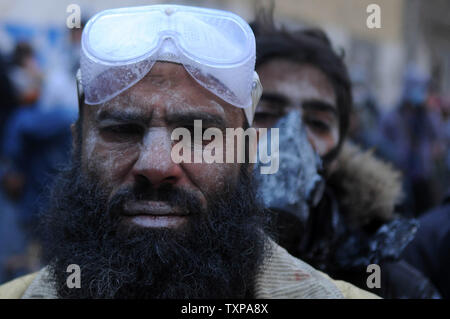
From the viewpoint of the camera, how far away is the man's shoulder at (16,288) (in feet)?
7.73

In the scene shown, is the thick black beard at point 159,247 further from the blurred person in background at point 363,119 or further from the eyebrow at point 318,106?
the blurred person in background at point 363,119

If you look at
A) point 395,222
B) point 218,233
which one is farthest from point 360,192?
point 218,233

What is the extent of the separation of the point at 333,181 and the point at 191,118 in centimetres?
140

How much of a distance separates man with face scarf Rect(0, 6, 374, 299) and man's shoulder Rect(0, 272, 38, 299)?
0.11 meters

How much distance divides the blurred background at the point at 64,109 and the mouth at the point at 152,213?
741mm

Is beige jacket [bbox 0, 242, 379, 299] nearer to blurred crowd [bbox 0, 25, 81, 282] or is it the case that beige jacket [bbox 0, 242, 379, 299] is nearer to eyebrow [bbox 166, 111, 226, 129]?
eyebrow [bbox 166, 111, 226, 129]

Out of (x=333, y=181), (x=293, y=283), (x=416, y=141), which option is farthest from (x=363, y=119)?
(x=293, y=283)

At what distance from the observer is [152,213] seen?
2.04 metres

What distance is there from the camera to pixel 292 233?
2.79m

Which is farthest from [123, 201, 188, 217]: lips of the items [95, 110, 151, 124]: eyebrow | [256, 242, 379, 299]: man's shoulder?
[256, 242, 379, 299]: man's shoulder

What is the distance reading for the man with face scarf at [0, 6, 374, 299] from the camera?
6.70 feet

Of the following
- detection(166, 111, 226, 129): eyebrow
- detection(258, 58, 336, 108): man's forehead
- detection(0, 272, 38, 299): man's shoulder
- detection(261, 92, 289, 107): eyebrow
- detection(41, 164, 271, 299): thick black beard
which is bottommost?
detection(0, 272, 38, 299): man's shoulder

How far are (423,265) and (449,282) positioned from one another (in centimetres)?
19

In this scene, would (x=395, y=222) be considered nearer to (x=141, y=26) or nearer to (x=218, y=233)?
(x=218, y=233)
